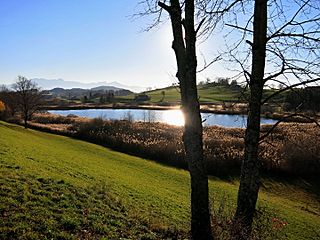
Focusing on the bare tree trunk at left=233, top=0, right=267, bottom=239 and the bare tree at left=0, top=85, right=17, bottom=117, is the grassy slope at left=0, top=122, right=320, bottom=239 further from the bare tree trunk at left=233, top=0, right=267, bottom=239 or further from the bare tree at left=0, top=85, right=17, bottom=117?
the bare tree at left=0, top=85, right=17, bottom=117

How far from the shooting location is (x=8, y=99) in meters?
67.8

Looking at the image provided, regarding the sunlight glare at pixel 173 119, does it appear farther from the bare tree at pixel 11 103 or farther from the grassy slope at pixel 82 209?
the grassy slope at pixel 82 209

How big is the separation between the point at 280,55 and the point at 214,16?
1490 mm

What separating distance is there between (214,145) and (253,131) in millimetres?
25749

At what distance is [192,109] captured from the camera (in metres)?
6.96

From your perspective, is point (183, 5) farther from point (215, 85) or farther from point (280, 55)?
point (280, 55)

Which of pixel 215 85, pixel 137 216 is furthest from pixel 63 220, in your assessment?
pixel 215 85

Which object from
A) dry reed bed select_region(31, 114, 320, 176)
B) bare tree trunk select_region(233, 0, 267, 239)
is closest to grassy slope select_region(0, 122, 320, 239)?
bare tree trunk select_region(233, 0, 267, 239)

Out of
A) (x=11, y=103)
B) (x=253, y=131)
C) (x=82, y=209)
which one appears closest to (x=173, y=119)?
(x=11, y=103)

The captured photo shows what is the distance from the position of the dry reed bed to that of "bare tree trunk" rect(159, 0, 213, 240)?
16134 millimetres

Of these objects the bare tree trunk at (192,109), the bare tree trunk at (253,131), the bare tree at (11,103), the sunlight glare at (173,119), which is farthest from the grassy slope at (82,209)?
the bare tree at (11,103)

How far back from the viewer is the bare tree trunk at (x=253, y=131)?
6.12 meters

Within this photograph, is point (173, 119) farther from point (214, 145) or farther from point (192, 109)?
point (192, 109)

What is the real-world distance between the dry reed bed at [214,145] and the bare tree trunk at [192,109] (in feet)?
52.9
